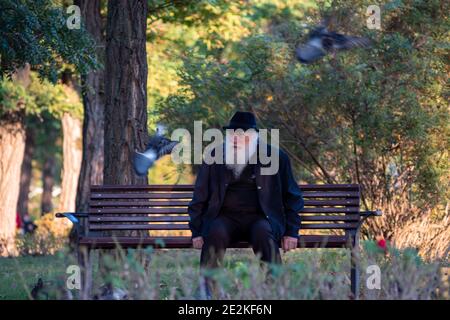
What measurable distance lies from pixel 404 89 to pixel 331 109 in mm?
1165

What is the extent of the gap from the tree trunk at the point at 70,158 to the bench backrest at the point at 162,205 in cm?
1214

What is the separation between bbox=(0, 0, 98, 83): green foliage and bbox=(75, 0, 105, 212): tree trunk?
16.4 ft

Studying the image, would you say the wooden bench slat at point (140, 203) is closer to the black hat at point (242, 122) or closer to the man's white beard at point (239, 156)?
the man's white beard at point (239, 156)

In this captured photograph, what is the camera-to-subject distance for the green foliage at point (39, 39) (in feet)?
32.0

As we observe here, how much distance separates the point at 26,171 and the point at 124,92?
21.5 metres

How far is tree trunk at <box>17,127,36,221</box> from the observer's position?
28.6 m

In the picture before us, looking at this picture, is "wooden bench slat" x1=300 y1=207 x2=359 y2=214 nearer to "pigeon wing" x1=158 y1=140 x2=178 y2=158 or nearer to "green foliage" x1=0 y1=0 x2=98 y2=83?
"pigeon wing" x1=158 y1=140 x2=178 y2=158

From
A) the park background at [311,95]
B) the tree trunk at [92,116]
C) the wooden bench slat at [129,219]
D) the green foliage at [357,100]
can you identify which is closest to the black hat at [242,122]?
the wooden bench slat at [129,219]

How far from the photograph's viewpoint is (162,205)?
29.6 feet

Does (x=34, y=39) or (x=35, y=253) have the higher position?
(x=34, y=39)

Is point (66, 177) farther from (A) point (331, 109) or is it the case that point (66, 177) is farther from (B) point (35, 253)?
(A) point (331, 109)

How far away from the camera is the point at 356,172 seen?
12.8 metres

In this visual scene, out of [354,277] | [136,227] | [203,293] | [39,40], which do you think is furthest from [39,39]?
[203,293]
